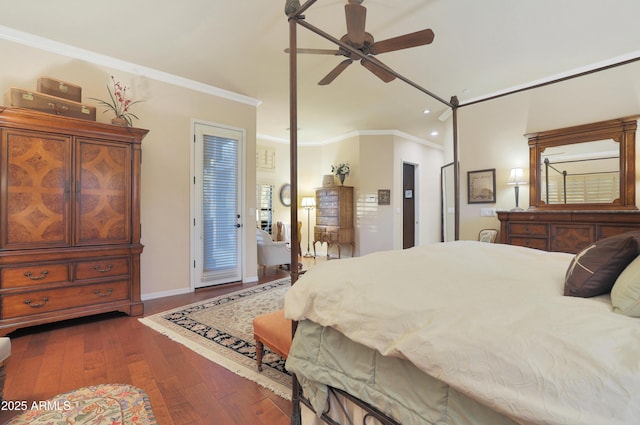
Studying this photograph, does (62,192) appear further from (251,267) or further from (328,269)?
(328,269)

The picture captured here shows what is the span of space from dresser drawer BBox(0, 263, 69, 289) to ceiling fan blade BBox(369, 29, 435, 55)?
3.21 metres

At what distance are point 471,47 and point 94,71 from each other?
3950 mm

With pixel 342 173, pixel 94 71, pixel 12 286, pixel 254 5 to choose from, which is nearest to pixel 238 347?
pixel 12 286

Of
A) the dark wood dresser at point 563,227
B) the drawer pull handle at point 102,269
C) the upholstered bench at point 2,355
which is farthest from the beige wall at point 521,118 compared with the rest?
the upholstered bench at point 2,355

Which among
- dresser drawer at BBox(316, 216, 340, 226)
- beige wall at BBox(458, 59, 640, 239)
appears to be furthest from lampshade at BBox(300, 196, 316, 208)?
beige wall at BBox(458, 59, 640, 239)

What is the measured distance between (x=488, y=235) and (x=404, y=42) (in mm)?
3032

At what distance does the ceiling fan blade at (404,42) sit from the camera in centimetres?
204

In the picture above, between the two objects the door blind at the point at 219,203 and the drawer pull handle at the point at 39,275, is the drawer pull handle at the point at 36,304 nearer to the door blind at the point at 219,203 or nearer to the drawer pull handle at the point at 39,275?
the drawer pull handle at the point at 39,275

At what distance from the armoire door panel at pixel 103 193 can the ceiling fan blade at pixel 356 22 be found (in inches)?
94.0

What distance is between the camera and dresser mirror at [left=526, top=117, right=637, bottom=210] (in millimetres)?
3082

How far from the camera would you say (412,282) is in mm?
1089

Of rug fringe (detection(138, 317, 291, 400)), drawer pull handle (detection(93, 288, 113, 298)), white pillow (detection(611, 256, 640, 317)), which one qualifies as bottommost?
rug fringe (detection(138, 317, 291, 400))

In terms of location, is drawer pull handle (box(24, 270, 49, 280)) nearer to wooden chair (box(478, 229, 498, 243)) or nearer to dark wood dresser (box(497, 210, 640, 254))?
dark wood dresser (box(497, 210, 640, 254))

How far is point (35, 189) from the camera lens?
243 cm
